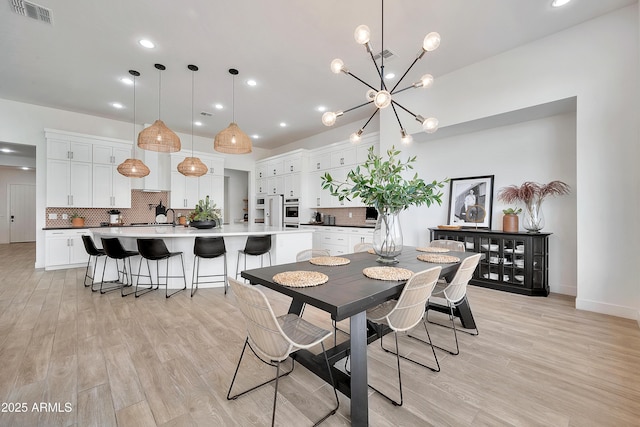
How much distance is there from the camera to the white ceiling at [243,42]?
2770mm

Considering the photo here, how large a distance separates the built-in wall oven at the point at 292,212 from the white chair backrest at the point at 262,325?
568cm

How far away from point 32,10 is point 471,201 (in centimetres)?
608

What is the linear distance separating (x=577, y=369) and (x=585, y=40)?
350 centimetres

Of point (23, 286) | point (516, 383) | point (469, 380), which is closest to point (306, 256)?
point (469, 380)

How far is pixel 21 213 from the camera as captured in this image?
9117 millimetres

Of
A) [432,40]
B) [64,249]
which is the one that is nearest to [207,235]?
[432,40]

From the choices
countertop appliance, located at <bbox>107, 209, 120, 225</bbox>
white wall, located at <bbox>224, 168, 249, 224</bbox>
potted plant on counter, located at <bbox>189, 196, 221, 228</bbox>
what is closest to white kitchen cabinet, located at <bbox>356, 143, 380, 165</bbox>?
potted plant on counter, located at <bbox>189, 196, 221, 228</bbox>

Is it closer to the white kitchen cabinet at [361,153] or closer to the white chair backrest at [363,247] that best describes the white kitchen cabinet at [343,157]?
the white kitchen cabinet at [361,153]

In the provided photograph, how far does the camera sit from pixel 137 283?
3.77 m

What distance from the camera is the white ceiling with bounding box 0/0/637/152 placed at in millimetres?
2770

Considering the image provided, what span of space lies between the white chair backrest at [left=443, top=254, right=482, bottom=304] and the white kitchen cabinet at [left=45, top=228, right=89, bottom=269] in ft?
20.3

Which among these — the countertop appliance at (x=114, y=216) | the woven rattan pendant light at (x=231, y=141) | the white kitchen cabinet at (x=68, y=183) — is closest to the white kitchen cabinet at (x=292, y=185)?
the woven rattan pendant light at (x=231, y=141)

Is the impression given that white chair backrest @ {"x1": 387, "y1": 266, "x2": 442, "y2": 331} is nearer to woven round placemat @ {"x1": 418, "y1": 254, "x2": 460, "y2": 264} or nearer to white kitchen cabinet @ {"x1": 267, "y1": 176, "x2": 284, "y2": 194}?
woven round placemat @ {"x1": 418, "y1": 254, "x2": 460, "y2": 264}

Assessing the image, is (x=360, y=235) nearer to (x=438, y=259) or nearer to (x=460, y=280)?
(x=438, y=259)
